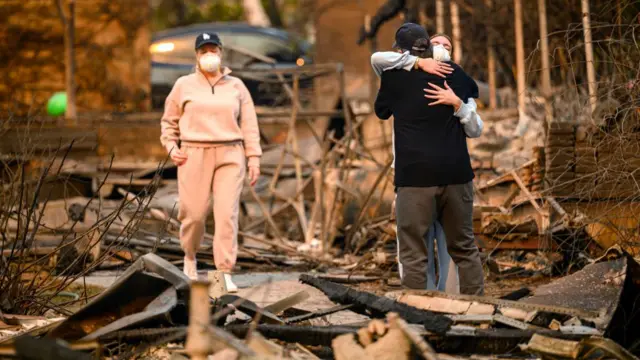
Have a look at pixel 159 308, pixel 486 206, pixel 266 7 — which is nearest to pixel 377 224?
pixel 486 206

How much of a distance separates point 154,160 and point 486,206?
8.19 m

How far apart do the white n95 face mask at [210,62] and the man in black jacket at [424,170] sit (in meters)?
2.20

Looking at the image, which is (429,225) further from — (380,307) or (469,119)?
(380,307)

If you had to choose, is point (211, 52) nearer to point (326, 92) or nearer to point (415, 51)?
point (415, 51)

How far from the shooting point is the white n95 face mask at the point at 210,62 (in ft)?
33.0

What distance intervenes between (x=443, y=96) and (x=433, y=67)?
0.21 meters

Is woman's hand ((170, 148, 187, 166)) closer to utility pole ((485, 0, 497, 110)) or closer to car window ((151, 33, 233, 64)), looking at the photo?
utility pole ((485, 0, 497, 110))

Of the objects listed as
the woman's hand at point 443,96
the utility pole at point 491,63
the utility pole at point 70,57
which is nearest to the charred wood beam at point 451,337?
the woman's hand at point 443,96

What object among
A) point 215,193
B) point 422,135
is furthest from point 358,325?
point 215,193

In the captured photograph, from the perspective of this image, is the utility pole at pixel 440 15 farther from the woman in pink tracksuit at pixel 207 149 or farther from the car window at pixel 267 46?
the woman in pink tracksuit at pixel 207 149

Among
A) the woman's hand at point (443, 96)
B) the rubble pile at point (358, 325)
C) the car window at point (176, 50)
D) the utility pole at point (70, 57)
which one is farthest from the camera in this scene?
the car window at point (176, 50)

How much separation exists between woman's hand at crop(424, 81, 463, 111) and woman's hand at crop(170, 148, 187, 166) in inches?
102

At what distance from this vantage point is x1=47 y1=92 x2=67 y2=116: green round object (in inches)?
882

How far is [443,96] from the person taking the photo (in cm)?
803
